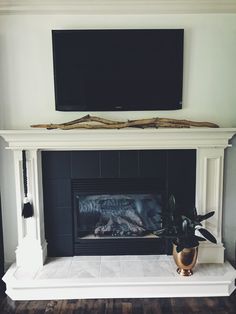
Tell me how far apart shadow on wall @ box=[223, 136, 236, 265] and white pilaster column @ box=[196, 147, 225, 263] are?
95 millimetres

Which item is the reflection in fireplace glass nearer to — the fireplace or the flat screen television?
the fireplace

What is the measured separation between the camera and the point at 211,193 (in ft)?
9.51

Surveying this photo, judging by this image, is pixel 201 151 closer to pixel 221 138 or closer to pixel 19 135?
pixel 221 138

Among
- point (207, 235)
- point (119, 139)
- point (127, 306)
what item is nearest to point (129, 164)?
point (119, 139)

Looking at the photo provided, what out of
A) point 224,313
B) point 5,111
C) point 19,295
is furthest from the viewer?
point 5,111

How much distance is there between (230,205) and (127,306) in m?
1.20

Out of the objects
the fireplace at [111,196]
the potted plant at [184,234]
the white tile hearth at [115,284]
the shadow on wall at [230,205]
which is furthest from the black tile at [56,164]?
the shadow on wall at [230,205]

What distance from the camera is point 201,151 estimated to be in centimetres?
283

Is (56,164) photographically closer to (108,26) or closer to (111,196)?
(111,196)

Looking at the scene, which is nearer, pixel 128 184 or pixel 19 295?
pixel 19 295

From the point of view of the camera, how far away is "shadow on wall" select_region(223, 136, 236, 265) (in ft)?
9.63

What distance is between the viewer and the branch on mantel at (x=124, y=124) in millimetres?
2738

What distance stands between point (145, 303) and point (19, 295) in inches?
37.5

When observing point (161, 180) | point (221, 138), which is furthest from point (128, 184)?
point (221, 138)
